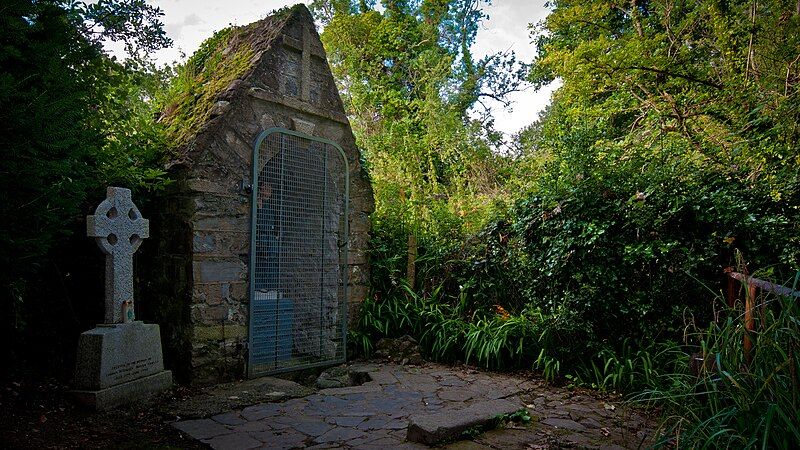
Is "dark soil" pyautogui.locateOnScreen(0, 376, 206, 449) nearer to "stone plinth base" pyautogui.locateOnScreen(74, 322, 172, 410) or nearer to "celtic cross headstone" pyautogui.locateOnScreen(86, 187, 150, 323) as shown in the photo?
"stone plinth base" pyautogui.locateOnScreen(74, 322, 172, 410)

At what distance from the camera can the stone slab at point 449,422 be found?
3262 millimetres

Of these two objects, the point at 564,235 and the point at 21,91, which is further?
the point at 564,235

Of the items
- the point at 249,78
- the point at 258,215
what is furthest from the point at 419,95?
the point at 258,215

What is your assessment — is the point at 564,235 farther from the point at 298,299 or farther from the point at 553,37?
the point at 553,37

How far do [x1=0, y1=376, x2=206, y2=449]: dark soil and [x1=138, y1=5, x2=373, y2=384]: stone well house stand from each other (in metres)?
0.95

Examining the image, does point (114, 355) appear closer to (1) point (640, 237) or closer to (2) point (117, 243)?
(2) point (117, 243)

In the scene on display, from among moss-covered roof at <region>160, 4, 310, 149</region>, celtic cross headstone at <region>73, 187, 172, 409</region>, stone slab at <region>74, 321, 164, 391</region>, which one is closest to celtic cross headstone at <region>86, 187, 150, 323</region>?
celtic cross headstone at <region>73, 187, 172, 409</region>

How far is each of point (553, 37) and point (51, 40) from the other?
11.3m

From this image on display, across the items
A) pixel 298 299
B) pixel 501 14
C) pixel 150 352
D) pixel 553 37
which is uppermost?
pixel 501 14

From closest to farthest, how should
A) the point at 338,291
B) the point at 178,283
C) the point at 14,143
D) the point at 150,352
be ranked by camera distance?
1. the point at 14,143
2. the point at 150,352
3. the point at 178,283
4. the point at 338,291

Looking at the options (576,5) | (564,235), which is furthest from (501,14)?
(564,235)

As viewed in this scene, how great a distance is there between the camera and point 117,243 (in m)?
4.08

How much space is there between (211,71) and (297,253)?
236 centimetres

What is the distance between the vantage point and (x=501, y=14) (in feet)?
49.1
